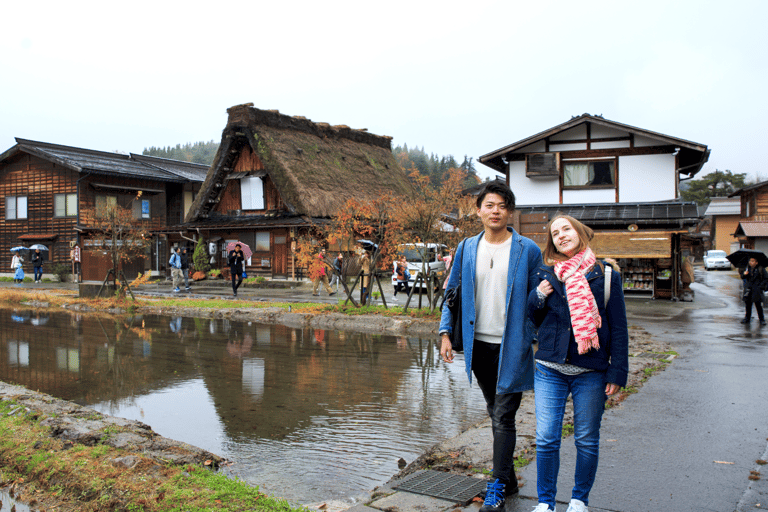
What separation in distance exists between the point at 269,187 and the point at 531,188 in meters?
13.8

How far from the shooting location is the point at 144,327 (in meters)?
13.6

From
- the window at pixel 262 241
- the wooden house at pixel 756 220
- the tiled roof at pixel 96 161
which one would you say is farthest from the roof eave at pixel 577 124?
the tiled roof at pixel 96 161

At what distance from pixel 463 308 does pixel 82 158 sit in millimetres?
36645

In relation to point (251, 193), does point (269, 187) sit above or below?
above

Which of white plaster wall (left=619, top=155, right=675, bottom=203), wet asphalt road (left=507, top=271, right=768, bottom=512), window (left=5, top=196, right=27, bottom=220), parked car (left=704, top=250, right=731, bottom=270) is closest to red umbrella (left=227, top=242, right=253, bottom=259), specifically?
window (left=5, top=196, right=27, bottom=220)

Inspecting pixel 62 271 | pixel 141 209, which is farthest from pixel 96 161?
pixel 62 271

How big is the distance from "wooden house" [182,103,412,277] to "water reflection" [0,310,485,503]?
15858 mm

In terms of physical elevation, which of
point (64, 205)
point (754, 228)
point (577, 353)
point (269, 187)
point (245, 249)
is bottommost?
point (577, 353)

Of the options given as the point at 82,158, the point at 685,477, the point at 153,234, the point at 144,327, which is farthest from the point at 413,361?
the point at 82,158

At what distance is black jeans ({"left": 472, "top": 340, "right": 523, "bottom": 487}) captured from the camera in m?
3.58

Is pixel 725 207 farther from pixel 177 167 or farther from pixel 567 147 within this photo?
pixel 177 167

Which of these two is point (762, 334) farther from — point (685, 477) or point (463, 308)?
point (463, 308)

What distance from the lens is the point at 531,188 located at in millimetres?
22359

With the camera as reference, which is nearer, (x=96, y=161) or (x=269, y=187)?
(x=269, y=187)
